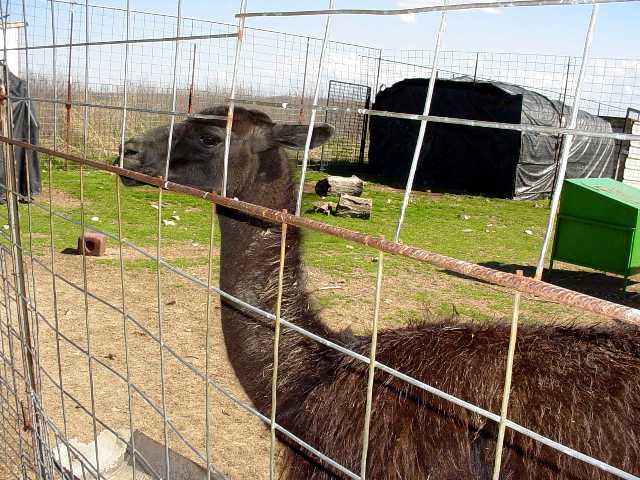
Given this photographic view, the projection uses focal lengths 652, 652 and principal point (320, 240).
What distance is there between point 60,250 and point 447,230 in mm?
5458

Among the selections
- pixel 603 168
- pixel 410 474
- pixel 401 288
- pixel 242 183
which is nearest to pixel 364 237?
pixel 410 474

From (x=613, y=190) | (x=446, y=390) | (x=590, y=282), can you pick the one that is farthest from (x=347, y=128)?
(x=446, y=390)

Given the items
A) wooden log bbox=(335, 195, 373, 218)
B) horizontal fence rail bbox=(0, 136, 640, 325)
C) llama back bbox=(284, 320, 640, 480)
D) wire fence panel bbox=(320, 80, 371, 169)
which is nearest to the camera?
horizontal fence rail bbox=(0, 136, 640, 325)

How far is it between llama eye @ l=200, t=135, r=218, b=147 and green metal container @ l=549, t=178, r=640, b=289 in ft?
15.9

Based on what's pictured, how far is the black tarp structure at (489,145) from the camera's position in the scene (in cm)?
1408

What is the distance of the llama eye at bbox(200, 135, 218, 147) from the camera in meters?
3.21

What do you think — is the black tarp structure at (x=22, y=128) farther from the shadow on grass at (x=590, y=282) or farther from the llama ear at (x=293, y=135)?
the llama ear at (x=293, y=135)

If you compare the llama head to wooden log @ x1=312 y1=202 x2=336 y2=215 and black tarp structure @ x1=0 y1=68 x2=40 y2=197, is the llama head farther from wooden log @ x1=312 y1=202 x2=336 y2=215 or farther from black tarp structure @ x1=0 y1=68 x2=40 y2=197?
wooden log @ x1=312 y1=202 x2=336 y2=215

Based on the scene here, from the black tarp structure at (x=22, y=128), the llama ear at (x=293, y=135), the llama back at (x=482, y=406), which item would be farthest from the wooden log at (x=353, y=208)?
the llama back at (x=482, y=406)

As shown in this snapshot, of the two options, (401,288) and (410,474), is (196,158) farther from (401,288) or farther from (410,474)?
(401,288)

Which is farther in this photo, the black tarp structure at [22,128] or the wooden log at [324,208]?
the wooden log at [324,208]

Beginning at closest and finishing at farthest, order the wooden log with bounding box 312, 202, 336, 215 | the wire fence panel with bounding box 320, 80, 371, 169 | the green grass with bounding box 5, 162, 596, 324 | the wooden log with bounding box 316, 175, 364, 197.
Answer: the green grass with bounding box 5, 162, 596, 324
the wooden log with bounding box 312, 202, 336, 215
the wooden log with bounding box 316, 175, 364, 197
the wire fence panel with bounding box 320, 80, 371, 169

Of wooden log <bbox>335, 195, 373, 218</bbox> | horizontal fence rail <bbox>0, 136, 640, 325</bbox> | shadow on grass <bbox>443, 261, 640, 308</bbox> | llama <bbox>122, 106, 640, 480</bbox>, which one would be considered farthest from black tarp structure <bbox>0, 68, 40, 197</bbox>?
horizontal fence rail <bbox>0, 136, 640, 325</bbox>

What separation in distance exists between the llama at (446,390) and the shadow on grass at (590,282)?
15.6ft
